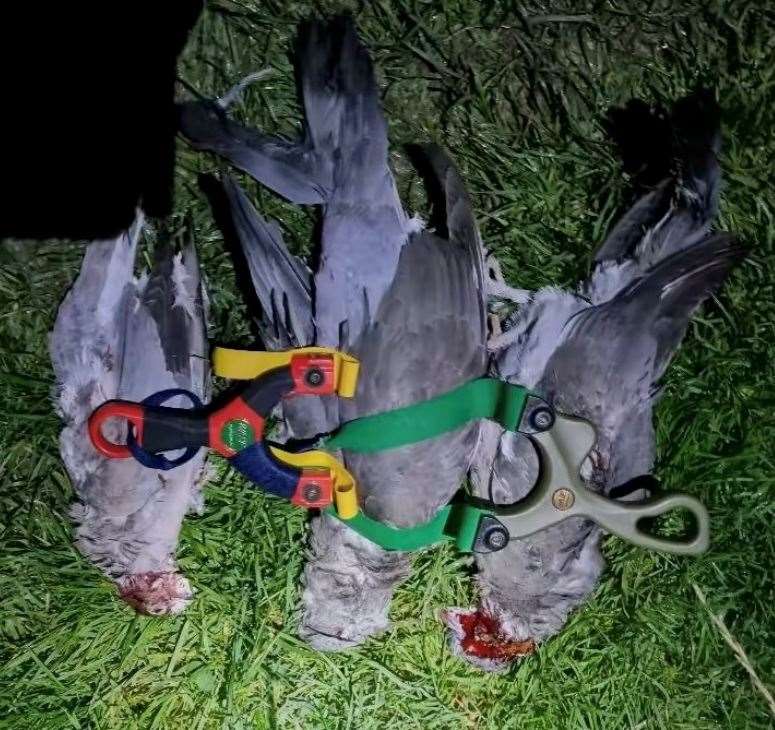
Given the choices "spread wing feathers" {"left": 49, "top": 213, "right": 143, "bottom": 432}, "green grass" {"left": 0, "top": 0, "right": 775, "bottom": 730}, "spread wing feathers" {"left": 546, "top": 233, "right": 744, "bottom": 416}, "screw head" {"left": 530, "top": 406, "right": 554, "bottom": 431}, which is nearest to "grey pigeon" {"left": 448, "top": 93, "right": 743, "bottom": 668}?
"spread wing feathers" {"left": 546, "top": 233, "right": 744, "bottom": 416}

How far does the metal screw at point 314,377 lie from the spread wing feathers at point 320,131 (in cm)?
42

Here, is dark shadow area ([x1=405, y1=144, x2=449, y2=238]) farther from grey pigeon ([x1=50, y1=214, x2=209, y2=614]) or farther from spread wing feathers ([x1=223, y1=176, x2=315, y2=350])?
grey pigeon ([x1=50, y1=214, x2=209, y2=614])

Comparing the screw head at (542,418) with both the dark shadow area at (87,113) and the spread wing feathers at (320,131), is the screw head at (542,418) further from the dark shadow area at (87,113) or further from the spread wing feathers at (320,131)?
the dark shadow area at (87,113)

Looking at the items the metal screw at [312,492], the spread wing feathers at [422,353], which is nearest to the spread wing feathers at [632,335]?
the spread wing feathers at [422,353]

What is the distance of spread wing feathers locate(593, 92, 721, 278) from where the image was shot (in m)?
2.02

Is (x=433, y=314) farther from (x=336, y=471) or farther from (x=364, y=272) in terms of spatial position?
(x=336, y=471)

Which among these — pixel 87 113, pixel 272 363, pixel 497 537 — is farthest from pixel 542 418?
pixel 87 113

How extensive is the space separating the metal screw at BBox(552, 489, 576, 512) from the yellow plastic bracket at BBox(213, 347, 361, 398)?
21.3 inches

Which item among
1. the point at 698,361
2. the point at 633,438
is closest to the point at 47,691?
the point at 633,438

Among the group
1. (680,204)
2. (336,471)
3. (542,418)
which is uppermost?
(680,204)

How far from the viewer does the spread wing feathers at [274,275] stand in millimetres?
1918

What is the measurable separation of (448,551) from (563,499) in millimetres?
540

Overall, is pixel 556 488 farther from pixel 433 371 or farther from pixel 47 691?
pixel 47 691

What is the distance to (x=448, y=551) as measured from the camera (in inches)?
92.7
